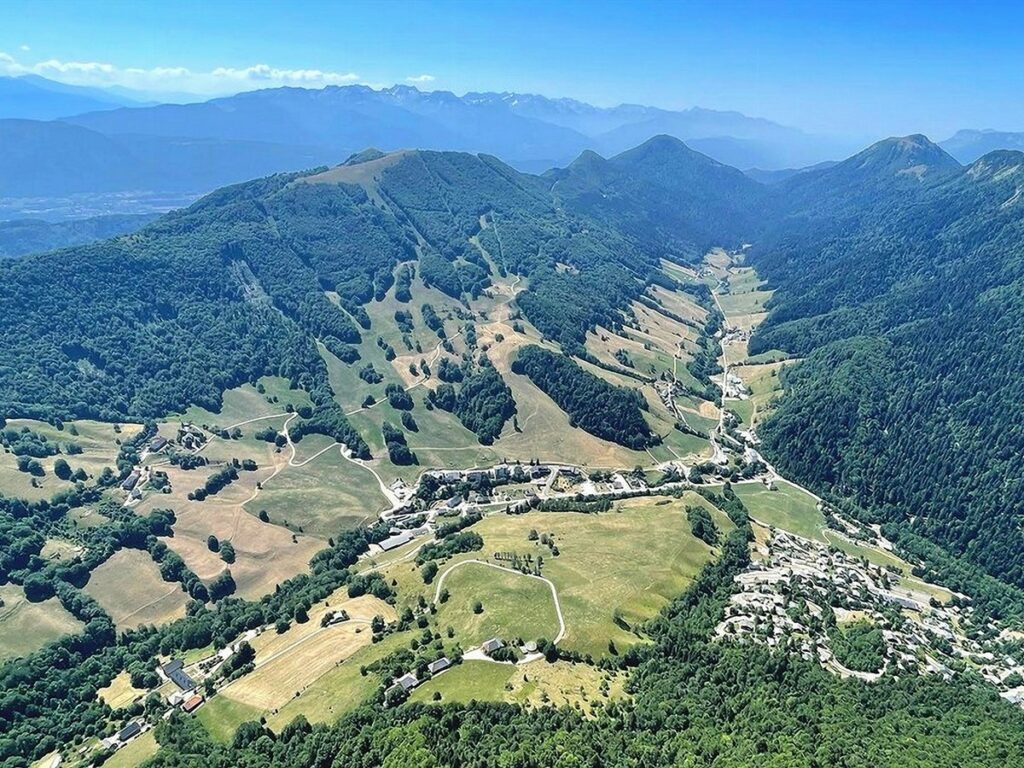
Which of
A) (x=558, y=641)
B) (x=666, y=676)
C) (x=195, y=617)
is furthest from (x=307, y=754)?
(x=195, y=617)

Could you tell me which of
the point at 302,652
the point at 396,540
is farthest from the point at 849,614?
the point at 302,652

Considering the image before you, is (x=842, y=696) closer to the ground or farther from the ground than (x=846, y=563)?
farther from the ground

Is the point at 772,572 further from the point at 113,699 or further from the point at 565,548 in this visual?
the point at 113,699

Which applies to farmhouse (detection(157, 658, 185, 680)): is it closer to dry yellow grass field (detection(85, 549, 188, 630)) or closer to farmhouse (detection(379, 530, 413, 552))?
dry yellow grass field (detection(85, 549, 188, 630))

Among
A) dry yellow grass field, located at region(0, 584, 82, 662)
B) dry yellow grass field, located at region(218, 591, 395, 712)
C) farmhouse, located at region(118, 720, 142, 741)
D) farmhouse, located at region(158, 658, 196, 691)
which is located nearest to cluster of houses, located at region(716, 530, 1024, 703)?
dry yellow grass field, located at region(218, 591, 395, 712)

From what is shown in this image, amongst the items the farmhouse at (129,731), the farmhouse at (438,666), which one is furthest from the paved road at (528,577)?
the farmhouse at (129,731)

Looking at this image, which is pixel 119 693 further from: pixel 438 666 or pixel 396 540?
pixel 396 540
